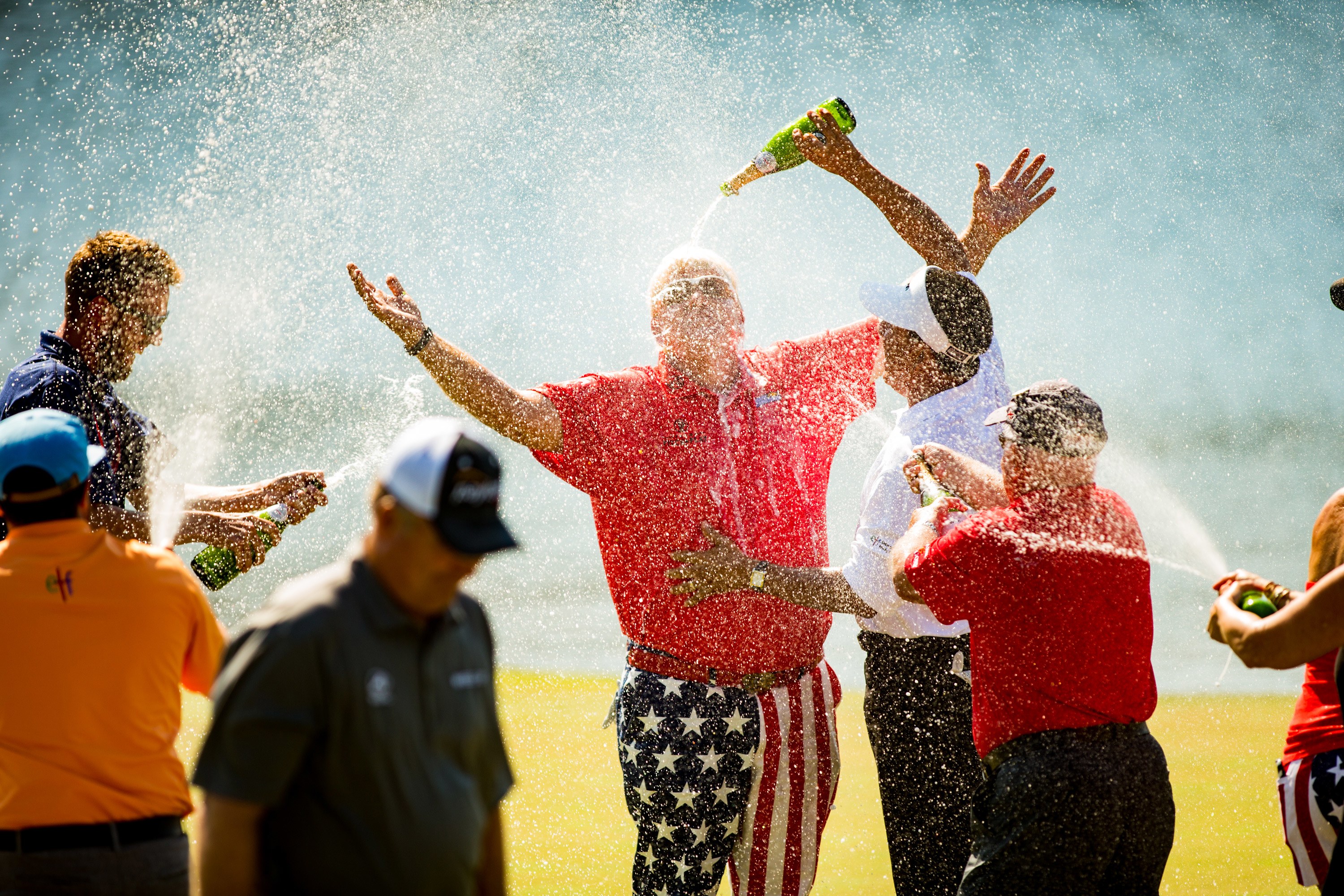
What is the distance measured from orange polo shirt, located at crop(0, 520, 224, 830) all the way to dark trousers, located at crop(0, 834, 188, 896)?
77mm

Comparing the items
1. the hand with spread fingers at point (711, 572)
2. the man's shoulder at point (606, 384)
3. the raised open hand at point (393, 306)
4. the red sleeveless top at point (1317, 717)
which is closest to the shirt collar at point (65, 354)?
the raised open hand at point (393, 306)

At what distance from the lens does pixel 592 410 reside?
434cm

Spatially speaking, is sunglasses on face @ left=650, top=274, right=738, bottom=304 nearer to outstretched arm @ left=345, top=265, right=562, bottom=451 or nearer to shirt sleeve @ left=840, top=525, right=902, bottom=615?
outstretched arm @ left=345, top=265, right=562, bottom=451

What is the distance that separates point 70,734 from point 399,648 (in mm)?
1188

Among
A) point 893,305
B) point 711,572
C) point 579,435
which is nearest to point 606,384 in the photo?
point 579,435

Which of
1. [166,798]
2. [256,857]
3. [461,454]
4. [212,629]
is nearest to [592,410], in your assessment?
[212,629]

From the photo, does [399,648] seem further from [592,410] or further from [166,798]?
[592,410]

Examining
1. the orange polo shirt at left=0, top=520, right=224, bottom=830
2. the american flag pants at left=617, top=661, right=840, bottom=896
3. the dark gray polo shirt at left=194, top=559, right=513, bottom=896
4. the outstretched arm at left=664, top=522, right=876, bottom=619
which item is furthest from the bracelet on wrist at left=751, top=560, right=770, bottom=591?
the dark gray polo shirt at left=194, top=559, right=513, bottom=896

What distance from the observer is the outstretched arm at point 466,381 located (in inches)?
159

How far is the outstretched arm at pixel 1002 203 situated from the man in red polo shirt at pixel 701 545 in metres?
1.15

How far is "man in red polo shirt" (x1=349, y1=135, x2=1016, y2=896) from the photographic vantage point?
4133mm

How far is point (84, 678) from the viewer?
282 cm

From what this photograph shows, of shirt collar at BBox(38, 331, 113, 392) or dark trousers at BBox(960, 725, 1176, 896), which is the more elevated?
shirt collar at BBox(38, 331, 113, 392)

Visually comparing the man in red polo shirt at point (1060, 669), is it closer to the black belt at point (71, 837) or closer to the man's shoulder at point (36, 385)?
the black belt at point (71, 837)
